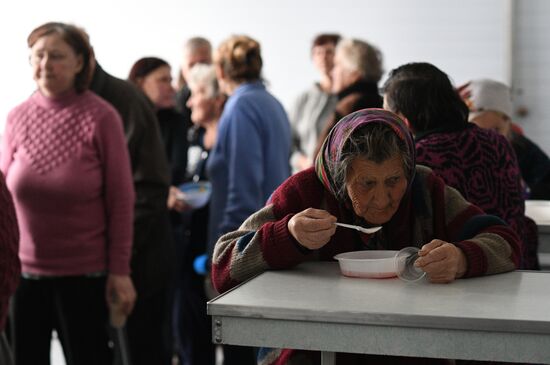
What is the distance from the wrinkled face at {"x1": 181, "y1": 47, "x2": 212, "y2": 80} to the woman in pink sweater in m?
2.74

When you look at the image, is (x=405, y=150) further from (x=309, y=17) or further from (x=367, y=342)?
(x=309, y=17)

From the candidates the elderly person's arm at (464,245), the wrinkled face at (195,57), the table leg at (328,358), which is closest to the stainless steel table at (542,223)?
the elderly person's arm at (464,245)

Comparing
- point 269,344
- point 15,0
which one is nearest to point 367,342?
point 269,344

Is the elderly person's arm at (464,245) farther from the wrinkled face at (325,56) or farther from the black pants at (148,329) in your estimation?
the wrinkled face at (325,56)

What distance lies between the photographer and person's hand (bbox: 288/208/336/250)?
2.27 metres

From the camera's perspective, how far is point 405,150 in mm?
2398

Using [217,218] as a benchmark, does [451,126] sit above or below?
above

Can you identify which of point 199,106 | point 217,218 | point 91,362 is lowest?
point 91,362

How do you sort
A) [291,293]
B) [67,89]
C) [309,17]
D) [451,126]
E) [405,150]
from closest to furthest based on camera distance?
1. [291,293]
2. [405,150]
3. [451,126]
4. [67,89]
5. [309,17]

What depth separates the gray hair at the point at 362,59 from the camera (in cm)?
503

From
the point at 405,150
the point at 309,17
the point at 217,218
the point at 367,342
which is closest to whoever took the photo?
the point at 367,342

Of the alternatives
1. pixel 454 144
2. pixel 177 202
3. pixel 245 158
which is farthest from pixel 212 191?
pixel 454 144

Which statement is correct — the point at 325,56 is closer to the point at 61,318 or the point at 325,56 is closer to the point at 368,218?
the point at 61,318

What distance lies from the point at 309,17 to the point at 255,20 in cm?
44
